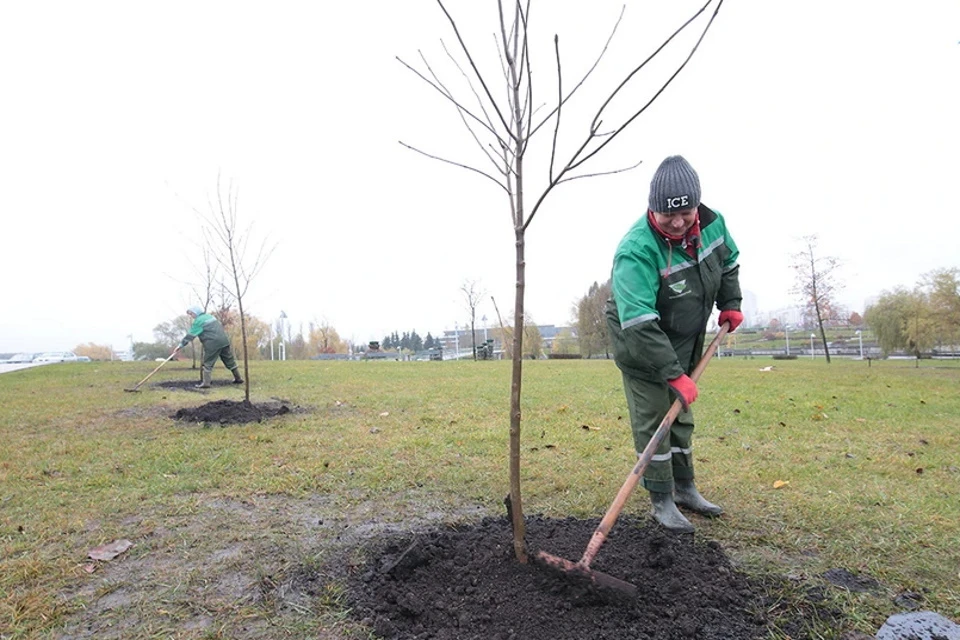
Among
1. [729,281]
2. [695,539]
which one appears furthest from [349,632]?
[729,281]

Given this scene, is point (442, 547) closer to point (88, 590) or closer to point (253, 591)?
point (253, 591)

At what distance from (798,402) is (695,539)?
6.54 metres

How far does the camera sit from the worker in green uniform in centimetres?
284

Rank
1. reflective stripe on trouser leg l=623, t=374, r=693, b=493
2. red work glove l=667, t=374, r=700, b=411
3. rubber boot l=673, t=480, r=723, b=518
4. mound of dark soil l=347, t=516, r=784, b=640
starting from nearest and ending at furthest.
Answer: mound of dark soil l=347, t=516, r=784, b=640
red work glove l=667, t=374, r=700, b=411
reflective stripe on trouser leg l=623, t=374, r=693, b=493
rubber boot l=673, t=480, r=723, b=518

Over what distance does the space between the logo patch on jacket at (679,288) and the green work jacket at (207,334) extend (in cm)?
1127

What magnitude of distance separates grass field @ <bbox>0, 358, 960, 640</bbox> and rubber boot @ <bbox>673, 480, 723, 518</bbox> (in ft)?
0.39

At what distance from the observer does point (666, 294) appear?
122 inches

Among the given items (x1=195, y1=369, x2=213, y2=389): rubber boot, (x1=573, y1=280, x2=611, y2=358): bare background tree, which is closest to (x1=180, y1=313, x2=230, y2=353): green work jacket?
(x1=195, y1=369, x2=213, y2=389): rubber boot

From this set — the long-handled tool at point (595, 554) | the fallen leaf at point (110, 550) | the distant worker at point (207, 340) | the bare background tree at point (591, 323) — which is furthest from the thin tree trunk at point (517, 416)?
the bare background tree at point (591, 323)

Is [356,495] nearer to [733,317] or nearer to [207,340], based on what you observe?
[733,317]

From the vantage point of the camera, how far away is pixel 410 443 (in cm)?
559

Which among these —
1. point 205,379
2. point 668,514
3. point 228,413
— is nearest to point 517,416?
point 668,514

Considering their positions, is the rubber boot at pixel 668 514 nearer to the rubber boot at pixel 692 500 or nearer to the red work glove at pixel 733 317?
the rubber boot at pixel 692 500

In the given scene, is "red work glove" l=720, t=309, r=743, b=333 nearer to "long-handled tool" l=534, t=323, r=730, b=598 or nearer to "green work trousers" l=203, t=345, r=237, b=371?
"long-handled tool" l=534, t=323, r=730, b=598
